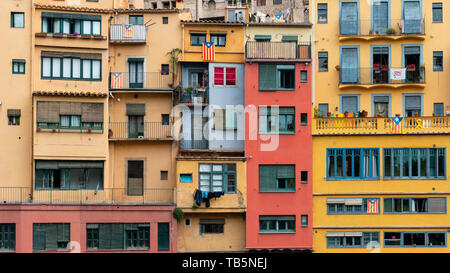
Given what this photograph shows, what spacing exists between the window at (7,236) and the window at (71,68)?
965cm

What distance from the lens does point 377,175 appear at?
155ft

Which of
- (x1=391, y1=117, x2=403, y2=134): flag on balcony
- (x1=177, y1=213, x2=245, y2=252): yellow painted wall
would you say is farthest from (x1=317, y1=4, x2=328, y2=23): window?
(x1=177, y1=213, x2=245, y2=252): yellow painted wall

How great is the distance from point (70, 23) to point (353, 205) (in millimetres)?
21505

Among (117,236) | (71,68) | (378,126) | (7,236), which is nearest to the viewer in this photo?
(7,236)

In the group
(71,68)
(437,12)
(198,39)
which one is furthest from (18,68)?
(437,12)

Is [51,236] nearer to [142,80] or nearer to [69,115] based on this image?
[69,115]

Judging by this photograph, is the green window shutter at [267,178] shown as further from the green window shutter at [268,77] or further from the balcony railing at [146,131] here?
the balcony railing at [146,131]

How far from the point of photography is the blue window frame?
47438 millimetres

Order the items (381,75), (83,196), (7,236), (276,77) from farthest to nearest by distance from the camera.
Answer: (381,75) < (276,77) < (83,196) < (7,236)

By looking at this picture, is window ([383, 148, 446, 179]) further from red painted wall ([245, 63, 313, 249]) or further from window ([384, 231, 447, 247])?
red painted wall ([245, 63, 313, 249])

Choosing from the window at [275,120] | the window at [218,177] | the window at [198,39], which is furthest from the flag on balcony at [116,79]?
the window at [275,120]

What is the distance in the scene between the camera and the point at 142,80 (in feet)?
163

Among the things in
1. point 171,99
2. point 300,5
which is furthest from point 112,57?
point 300,5

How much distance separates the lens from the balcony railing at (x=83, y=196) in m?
46.9
